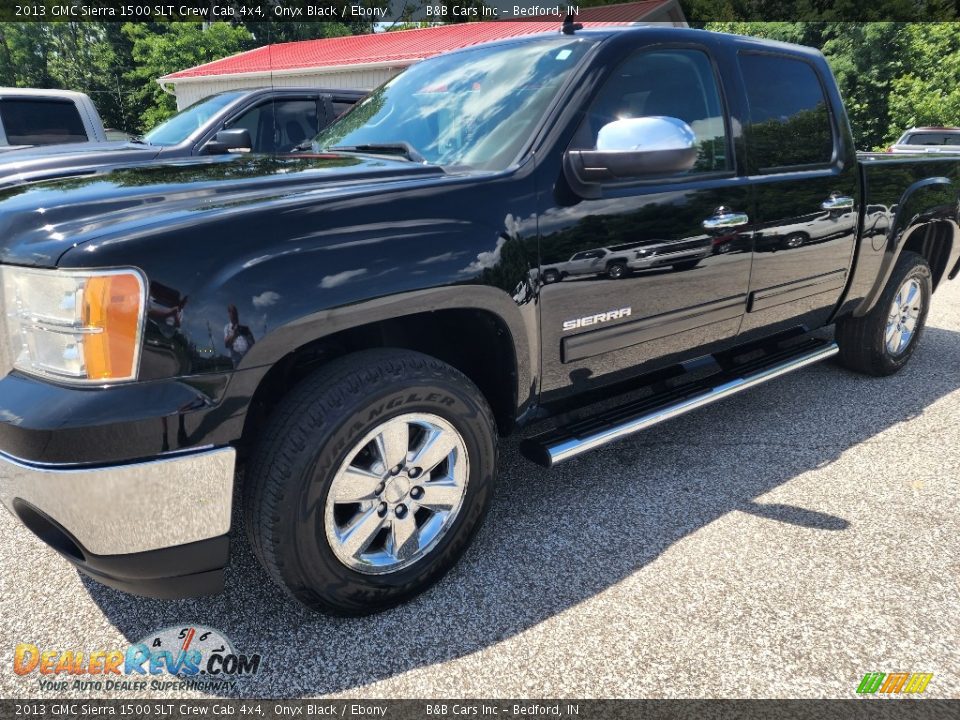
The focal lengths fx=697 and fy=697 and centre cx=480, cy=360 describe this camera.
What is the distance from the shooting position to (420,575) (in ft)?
7.38

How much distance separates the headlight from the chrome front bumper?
0.23 metres

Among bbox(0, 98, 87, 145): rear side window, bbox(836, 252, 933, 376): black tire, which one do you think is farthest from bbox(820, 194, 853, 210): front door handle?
bbox(0, 98, 87, 145): rear side window

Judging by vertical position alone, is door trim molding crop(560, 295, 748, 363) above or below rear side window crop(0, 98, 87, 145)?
below

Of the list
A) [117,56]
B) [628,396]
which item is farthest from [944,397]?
[117,56]

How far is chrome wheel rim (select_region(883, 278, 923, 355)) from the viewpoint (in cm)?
431

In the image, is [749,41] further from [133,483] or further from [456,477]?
[133,483]

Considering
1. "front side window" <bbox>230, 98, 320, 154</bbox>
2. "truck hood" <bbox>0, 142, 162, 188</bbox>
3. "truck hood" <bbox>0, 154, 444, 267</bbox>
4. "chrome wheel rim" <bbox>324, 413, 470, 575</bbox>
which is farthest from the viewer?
"front side window" <bbox>230, 98, 320, 154</bbox>

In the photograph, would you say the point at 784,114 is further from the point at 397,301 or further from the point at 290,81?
the point at 290,81

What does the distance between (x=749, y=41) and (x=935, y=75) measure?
84.1ft

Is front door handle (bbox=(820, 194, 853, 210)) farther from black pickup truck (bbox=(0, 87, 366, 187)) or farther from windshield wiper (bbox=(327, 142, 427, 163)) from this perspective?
black pickup truck (bbox=(0, 87, 366, 187))

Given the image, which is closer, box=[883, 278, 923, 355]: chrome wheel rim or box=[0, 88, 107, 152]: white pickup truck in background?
box=[883, 278, 923, 355]: chrome wheel rim

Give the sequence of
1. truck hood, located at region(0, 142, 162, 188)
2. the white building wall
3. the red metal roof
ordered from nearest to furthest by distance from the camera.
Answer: truck hood, located at region(0, 142, 162, 188)
the red metal roof
the white building wall

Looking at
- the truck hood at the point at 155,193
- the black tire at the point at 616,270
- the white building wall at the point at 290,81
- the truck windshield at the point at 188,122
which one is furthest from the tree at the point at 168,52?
the black tire at the point at 616,270

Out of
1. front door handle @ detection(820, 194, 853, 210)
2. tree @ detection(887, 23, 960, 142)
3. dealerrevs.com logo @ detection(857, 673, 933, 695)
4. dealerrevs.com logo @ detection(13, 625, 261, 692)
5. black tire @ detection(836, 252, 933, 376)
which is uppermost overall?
tree @ detection(887, 23, 960, 142)
